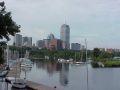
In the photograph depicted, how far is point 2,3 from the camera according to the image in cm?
2697

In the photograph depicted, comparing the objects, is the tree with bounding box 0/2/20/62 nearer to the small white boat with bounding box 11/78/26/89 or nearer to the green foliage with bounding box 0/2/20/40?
the green foliage with bounding box 0/2/20/40

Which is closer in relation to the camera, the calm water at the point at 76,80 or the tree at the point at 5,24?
the tree at the point at 5,24

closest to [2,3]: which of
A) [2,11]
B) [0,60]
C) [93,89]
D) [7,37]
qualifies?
[2,11]

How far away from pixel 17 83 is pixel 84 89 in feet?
58.9

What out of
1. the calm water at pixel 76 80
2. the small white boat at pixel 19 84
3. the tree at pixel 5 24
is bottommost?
the calm water at pixel 76 80

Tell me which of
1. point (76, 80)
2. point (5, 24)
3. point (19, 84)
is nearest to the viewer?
point (5, 24)

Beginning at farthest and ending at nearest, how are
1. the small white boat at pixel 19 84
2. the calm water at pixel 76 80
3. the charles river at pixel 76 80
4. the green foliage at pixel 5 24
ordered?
1. the calm water at pixel 76 80
2. the charles river at pixel 76 80
3. the small white boat at pixel 19 84
4. the green foliage at pixel 5 24

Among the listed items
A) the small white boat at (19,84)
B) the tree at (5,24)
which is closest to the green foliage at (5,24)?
the tree at (5,24)

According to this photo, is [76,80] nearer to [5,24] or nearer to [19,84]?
[19,84]

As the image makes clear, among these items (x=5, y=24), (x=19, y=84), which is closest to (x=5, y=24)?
(x=5, y=24)

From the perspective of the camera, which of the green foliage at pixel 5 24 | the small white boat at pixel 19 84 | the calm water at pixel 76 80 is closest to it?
the green foliage at pixel 5 24

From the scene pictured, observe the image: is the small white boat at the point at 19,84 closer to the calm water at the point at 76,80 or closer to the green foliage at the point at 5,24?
the calm water at the point at 76,80

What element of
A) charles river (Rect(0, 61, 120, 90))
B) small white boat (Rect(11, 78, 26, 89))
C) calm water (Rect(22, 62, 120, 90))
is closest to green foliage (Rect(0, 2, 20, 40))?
charles river (Rect(0, 61, 120, 90))

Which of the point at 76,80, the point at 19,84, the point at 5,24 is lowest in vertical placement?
the point at 76,80
